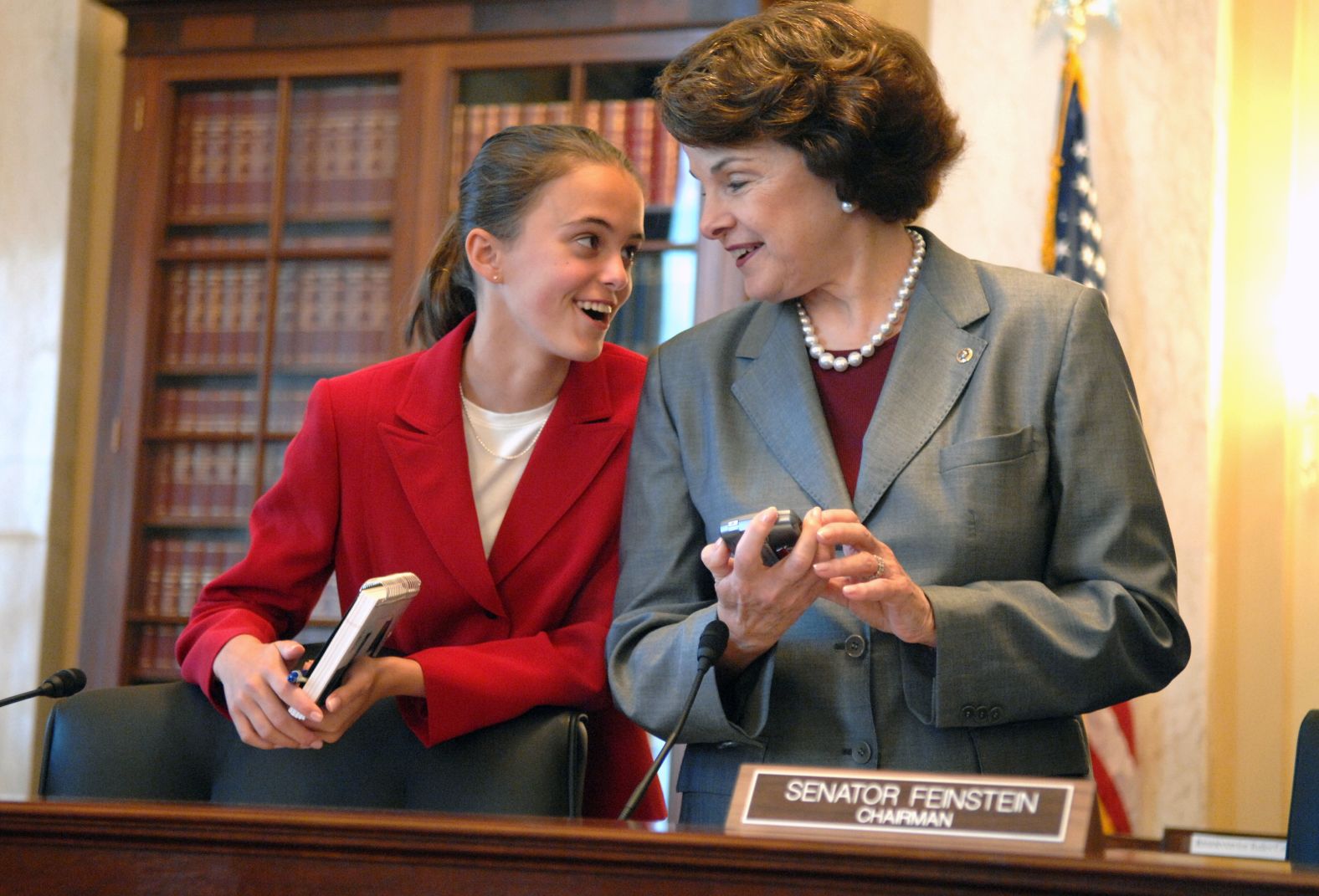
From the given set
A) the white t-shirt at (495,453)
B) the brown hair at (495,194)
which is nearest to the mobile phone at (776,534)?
the white t-shirt at (495,453)

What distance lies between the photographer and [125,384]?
440 cm

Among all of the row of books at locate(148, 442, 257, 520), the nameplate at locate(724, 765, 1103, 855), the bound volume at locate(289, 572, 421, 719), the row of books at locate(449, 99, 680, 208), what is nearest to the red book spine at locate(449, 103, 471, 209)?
the row of books at locate(449, 99, 680, 208)

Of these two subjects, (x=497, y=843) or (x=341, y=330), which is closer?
(x=497, y=843)

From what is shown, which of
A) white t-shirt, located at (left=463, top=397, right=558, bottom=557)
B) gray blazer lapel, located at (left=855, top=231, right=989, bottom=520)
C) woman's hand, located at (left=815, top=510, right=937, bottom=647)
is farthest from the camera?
white t-shirt, located at (left=463, top=397, right=558, bottom=557)

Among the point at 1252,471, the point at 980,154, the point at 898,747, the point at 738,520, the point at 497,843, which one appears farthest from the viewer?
the point at 1252,471

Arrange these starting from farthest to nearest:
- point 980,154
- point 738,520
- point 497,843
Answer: point 980,154
point 738,520
point 497,843

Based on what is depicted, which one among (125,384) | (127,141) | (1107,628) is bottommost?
(1107,628)

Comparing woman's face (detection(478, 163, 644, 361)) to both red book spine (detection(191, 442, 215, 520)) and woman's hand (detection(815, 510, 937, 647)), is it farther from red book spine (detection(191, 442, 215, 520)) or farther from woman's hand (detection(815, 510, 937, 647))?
red book spine (detection(191, 442, 215, 520))

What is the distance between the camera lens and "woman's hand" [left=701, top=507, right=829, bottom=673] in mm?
1488

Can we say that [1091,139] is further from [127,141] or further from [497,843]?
[497,843]

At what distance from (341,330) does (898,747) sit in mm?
3034

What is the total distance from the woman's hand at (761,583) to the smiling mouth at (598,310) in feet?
2.61

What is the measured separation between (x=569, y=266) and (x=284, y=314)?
2.35 m

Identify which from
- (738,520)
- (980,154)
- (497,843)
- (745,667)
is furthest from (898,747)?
(980,154)
